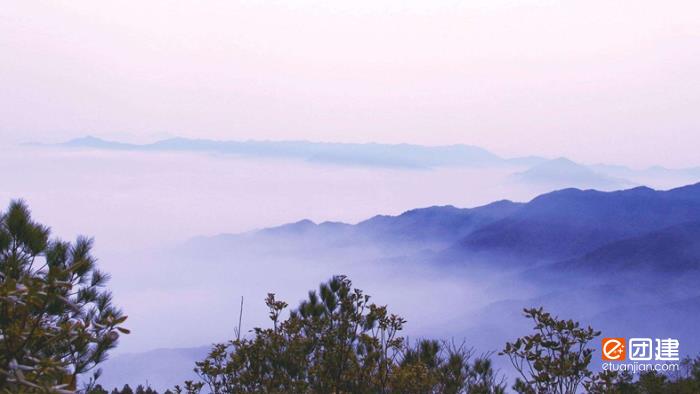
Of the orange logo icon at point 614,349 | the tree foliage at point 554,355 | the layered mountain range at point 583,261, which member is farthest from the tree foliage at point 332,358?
the layered mountain range at point 583,261

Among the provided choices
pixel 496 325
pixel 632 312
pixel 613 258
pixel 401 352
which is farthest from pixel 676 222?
pixel 401 352

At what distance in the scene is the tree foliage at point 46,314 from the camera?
291cm

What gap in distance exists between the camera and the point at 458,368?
827 cm

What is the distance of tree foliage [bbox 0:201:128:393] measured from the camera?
2906mm

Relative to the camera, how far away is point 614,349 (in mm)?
15039

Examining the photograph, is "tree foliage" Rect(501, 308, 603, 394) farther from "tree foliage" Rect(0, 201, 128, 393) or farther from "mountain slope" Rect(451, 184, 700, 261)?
"mountain slope" Rect(451, 184, 700, 261)

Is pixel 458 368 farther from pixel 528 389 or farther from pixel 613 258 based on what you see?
pixel 613 258

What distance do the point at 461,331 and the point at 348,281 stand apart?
451 feet

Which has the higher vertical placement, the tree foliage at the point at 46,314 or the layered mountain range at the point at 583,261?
the layered mountain range at the point at 583,261

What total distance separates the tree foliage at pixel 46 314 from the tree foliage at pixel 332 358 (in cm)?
165

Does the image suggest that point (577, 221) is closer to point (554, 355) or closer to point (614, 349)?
point (614, 349)

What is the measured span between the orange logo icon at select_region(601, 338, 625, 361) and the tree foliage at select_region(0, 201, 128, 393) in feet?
32.6

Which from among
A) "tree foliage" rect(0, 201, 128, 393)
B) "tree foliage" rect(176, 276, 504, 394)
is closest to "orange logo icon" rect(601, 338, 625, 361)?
"tree foliage" rect(176, 276, 504, 394)

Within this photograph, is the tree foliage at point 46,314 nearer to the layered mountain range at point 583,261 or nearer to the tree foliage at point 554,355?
the tree foliage at point 554,355
